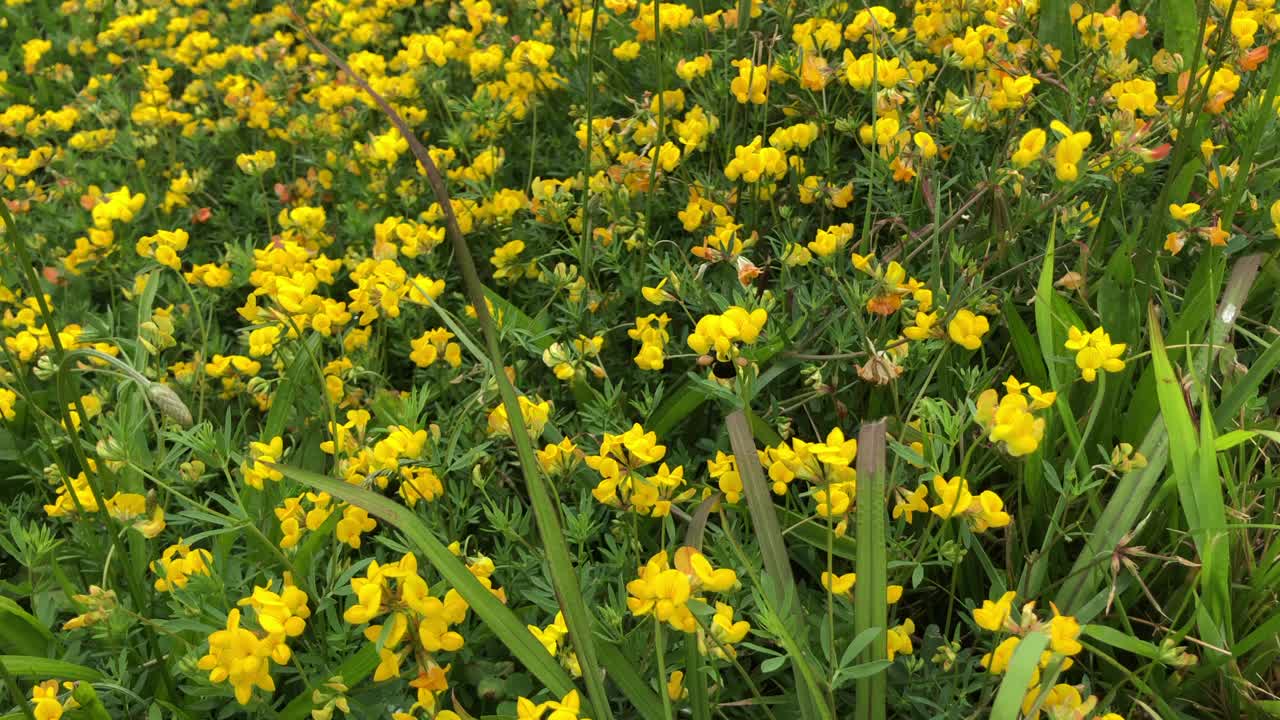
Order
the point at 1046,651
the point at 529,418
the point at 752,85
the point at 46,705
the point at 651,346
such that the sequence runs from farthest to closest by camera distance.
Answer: the point at 752,85 → the point at 651,346 → the point at 529,418 → the point at 46,705 → the point at 1046,651

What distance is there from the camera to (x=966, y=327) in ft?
5.98

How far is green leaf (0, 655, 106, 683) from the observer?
5.45ft

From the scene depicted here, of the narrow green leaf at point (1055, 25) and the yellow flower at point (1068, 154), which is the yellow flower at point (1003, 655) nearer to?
the yellow flower at point (1068, 154)

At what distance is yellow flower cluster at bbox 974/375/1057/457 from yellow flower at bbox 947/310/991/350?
11.8 inches

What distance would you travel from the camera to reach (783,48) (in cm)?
273

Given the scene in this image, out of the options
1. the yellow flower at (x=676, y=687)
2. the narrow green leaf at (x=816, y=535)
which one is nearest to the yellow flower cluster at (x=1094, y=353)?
the narrow green leaf at (x=816, y=535)

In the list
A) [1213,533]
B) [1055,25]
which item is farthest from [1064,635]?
[1055,25]

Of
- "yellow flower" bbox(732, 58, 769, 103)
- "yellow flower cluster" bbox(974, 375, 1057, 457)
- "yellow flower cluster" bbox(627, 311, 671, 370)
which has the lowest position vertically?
"yellow flower cluster" bbox(627, 311, 671, 370)

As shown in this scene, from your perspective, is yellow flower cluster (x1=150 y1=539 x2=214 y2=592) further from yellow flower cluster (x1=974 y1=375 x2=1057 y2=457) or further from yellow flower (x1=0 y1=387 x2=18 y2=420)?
yellow flower cluster (x1=974 y1=375 x2=1057 y2=457)

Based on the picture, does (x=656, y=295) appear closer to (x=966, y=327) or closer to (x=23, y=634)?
(x=966, y=327)

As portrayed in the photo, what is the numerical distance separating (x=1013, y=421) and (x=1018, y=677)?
35 cm

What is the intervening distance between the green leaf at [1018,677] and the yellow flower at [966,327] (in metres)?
0.61

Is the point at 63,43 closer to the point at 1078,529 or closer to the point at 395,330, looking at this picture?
the point at 395,330

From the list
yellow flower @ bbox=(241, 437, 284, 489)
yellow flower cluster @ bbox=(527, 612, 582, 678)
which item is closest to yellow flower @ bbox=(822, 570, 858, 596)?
yellow flower cluster @ bbox=(527, 612, 582, 678)
